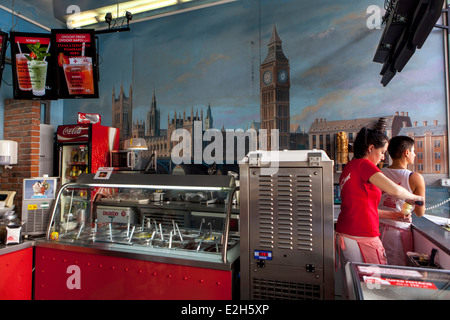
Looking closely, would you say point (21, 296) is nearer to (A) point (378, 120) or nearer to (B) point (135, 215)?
(B) point (135, 215)

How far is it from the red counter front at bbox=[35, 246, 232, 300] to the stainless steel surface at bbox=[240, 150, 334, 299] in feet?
0.86

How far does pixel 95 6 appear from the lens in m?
6.00

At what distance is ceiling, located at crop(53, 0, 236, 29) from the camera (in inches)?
228

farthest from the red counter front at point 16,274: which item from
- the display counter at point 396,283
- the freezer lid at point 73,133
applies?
the freezer lid at point 73,133

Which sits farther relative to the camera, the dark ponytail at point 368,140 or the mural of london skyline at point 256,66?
the mural of london skyline at point 256,66

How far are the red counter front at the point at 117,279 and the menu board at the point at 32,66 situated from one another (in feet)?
9.02

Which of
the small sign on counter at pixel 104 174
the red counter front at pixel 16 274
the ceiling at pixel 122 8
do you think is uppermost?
the ceiling at pixel 122 8

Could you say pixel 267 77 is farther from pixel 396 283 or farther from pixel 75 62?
pixel 396 283

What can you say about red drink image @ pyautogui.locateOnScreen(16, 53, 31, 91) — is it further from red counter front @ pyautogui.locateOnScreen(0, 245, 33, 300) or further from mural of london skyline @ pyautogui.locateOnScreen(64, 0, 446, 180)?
red counter front @ pyautogui.locateOnScreen(0, 245, 33, 300)

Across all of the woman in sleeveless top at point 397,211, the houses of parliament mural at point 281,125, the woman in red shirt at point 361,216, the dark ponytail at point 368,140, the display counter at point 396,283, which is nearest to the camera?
the display counter at point 396,283

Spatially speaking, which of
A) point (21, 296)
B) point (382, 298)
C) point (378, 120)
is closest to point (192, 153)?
point (378, 120)

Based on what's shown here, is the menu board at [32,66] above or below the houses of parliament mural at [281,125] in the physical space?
above

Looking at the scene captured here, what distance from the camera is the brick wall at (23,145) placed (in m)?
4.59

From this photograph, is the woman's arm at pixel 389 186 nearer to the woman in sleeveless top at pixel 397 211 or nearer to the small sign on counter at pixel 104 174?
the woman in sleeveless top at pixel 397 211
